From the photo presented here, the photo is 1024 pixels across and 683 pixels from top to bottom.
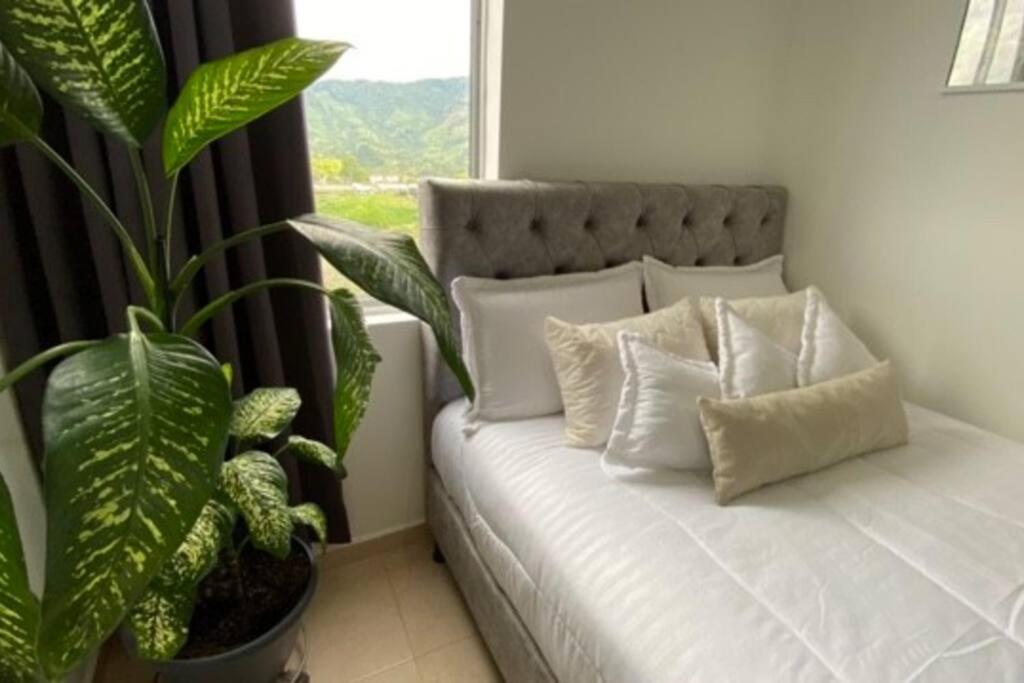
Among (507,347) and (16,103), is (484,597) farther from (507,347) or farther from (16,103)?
(16,103)

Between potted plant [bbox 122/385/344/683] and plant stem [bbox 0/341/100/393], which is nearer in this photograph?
plant stem [bbox 0/341/100/393]

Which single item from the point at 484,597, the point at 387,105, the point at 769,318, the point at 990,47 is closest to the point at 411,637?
the point at 484,597

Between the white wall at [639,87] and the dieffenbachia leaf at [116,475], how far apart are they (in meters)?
1.24

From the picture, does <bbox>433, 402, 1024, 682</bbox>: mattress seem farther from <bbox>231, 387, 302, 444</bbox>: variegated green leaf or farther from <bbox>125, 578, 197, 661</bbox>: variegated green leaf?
<bbox>125, 578, 197, 661</bbox>: variegated green leaf

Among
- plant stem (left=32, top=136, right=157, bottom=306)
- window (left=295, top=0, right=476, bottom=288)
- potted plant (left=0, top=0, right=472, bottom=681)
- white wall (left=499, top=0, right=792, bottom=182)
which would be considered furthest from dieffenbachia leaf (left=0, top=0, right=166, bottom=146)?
white wall (left=499, top=0, right=792, bottom=182)

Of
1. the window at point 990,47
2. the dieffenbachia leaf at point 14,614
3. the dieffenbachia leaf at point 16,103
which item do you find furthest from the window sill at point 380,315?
the window at point 990,47

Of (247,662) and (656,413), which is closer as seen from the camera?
(247,662)

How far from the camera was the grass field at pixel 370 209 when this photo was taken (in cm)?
150

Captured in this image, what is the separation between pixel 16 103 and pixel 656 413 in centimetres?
112

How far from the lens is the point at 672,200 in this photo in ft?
5.65

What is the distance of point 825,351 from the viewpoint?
140 cm

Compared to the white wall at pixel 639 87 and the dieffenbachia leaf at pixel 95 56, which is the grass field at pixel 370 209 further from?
the dieffenbachia leaf at pixel 95 56

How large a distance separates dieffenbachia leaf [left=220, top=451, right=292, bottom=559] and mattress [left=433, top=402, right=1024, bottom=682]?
46 cm

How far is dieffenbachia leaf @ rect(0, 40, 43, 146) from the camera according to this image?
575mm
